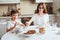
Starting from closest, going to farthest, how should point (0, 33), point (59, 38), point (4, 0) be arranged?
point (59, 38) < point (0, 33) < point (4, 0)

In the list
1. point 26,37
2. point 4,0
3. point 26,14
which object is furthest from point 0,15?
point 26,37

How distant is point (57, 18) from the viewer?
478cm

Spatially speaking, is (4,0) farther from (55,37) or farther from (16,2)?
(55,37)

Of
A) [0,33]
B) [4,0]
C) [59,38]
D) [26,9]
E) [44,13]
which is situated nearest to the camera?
[59,38]

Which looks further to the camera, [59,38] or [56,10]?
[56,10]

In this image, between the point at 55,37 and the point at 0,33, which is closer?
the point at 55,37

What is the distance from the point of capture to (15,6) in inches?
202

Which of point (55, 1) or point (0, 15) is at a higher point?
point (55, 1)

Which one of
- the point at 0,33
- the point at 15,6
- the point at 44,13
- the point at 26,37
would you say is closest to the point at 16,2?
the point at 15,6

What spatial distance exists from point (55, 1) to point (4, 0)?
5.11 feet

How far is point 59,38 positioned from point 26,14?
9.81 feet

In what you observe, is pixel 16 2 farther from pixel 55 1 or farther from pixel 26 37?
pixel 26 37

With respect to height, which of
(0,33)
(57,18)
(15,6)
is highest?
(15,6)

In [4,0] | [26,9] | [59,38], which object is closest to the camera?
[59,38]
